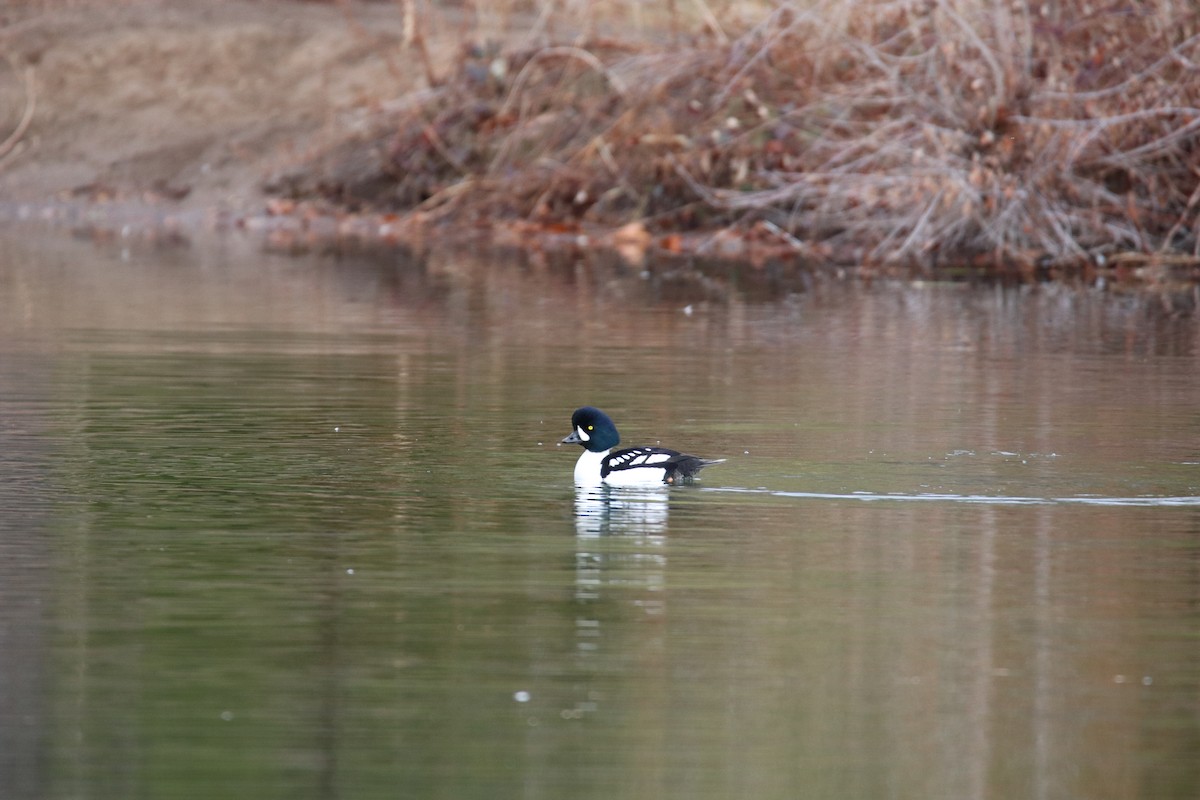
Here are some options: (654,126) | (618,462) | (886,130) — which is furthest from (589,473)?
(654,126)

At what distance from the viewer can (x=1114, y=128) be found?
21.8 metres

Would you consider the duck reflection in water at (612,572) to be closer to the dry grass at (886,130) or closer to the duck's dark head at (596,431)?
the duck's dark head at (596,431)

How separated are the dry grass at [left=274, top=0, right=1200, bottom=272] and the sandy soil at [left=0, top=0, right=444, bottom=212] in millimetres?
3680

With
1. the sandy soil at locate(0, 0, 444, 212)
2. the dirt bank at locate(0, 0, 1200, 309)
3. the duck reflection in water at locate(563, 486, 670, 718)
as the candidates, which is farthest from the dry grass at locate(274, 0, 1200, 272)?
the duck reflection in water at locate(563, 486, 670, 718)

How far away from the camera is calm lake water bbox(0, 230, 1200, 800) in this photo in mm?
6055

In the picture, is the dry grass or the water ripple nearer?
the water ripple

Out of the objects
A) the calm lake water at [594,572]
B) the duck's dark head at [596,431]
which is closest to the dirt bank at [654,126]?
the calm lake water at [594,572]

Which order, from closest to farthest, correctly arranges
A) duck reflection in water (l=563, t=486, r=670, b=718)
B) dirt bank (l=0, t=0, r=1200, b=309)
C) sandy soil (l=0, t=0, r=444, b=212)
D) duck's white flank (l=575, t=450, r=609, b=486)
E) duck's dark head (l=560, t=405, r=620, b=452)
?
duck reflection in water (l=563, t=486, r=670, b=718), duck's white flank (l=575, t=450, r=609, b=486), duck's dark head (l=560, t=405, r=620, b=452), dirt bank (l=0, t=0, r=1200, b=309), sandy soil (l=0, t=0, r=444, b=212)

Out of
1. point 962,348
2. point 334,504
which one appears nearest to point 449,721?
point 334,504

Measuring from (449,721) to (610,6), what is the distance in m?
21.4

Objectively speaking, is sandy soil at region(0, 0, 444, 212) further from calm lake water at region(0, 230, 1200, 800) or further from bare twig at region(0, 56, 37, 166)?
calm lake water at region(0, 230, 1200, 800)

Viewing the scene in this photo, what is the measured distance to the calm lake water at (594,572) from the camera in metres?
6.05

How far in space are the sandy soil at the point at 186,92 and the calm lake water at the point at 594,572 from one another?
15.3 meters

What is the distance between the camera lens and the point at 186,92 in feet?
110
